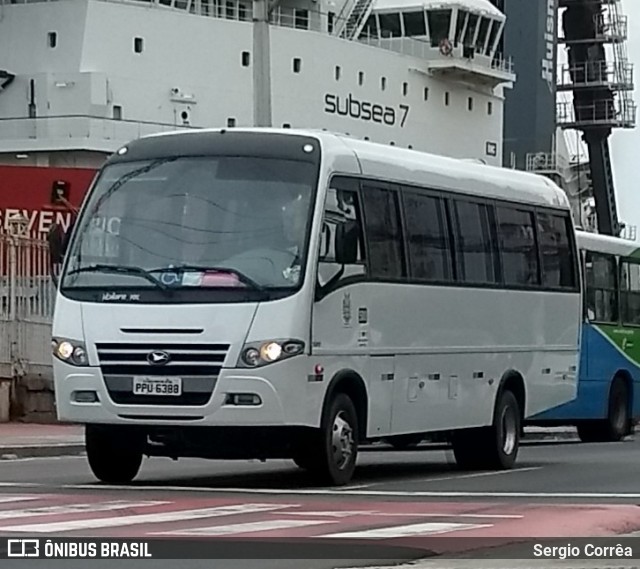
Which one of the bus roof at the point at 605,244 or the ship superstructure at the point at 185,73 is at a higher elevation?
the ship superstructure at the point at 185,73

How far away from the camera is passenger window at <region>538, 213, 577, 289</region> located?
19.6 meters

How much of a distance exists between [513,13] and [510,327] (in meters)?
57.3

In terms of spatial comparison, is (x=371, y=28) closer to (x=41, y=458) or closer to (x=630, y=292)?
(x=630, y=292)

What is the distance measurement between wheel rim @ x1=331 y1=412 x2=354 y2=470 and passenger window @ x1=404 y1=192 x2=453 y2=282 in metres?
2.07

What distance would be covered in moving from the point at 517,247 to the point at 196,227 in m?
5.51

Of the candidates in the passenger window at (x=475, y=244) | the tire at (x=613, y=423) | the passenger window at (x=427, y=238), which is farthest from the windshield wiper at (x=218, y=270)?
the tire at (x=613, y=423)

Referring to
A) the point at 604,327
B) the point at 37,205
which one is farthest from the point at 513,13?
the point at 604,327

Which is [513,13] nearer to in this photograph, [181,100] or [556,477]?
[181,100]

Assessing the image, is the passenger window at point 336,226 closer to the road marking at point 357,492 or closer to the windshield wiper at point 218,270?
the windshield wiper at point 218,270

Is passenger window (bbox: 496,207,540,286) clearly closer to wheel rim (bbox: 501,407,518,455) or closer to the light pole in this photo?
wheel rim (bbox: 501,407,518,455)

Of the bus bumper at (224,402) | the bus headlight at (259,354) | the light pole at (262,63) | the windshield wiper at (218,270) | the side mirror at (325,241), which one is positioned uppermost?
the light pole at (262,63)

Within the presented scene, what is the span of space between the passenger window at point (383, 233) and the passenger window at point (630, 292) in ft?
44.4

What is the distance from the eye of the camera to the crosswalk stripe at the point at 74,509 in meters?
11.8

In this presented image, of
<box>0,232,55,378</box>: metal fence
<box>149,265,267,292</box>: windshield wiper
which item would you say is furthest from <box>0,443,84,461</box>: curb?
<box>149,265,267,292</box>: windshield wiper
